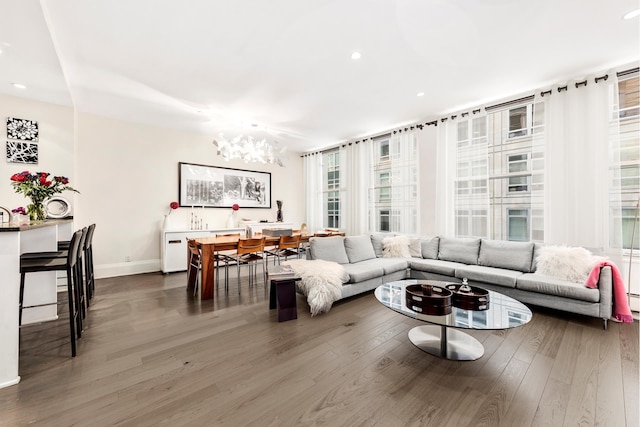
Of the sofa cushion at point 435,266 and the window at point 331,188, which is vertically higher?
the window at point 331,188

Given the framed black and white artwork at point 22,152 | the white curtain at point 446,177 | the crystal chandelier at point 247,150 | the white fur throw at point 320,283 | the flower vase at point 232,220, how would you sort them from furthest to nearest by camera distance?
the flower vase at point 232,220 → the white curtain at point 446,177 → the crystal chandelier at point 247,150 → the framed black and white artwork at point 22,152 → the white fur throw at point 320,283

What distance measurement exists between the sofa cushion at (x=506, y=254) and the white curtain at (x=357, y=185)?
2377 millimetres

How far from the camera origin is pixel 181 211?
5.44 meters

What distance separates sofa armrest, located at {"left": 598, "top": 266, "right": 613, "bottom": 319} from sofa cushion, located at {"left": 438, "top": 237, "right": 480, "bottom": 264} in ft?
4.35

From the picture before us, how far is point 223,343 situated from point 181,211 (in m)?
3.87

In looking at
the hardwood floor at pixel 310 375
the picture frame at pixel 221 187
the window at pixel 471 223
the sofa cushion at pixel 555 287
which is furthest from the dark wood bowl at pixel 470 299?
the picture frame at pixel 221 187

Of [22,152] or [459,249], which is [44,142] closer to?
[22,152]

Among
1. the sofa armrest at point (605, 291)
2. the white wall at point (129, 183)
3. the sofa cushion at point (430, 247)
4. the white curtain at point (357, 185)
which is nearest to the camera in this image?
the sofa armrest at point (605, 291)

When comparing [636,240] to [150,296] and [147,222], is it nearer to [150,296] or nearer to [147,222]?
[150,296]

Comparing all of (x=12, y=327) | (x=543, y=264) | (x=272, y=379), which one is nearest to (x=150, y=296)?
(x=12, y=327)

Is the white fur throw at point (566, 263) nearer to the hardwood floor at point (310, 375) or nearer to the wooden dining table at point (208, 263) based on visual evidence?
the hardwood floor at point (310, 375)

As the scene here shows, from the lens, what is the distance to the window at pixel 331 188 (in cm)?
667

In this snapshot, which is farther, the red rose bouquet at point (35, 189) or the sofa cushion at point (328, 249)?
the sofa cushion at point (328, 249)

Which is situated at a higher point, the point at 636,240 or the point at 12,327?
the point at 636,240
